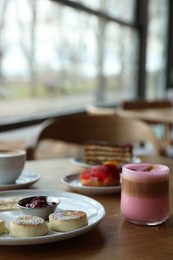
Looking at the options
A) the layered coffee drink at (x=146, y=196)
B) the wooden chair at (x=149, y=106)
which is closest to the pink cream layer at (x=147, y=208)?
the layered coffee drink at (x=146, y=196)

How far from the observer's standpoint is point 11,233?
679 millimetres

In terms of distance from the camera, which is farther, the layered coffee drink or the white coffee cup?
the white coffee cup

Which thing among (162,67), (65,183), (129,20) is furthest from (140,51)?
(65,183)

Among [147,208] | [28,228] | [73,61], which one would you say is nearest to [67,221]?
[28,228]

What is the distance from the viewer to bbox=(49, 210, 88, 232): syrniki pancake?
0.69 metres

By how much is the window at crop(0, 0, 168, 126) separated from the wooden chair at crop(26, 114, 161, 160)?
1.21 meters

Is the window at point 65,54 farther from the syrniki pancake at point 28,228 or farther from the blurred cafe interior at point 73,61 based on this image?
the syrniki pancake at point 28,228

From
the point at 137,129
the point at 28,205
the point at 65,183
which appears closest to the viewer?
the point at 28,205

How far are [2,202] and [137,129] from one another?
3.87 feet

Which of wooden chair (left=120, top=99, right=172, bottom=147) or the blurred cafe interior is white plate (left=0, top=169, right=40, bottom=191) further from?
wooden chair (left=120, top=99, right=172, bottom=147)

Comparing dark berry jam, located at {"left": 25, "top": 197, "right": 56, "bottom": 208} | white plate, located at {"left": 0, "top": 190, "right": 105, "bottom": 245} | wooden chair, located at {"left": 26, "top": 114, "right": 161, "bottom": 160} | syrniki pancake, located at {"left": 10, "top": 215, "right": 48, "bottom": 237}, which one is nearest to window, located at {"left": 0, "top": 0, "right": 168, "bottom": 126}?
wooden chair, located at {"left": 26, "top": 114, "right": 161, "bottom": 160}

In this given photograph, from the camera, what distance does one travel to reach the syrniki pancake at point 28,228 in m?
0.67

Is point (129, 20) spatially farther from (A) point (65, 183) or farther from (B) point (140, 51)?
(A) point (65, 183)

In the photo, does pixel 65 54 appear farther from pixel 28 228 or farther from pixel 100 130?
pixel 28 228
